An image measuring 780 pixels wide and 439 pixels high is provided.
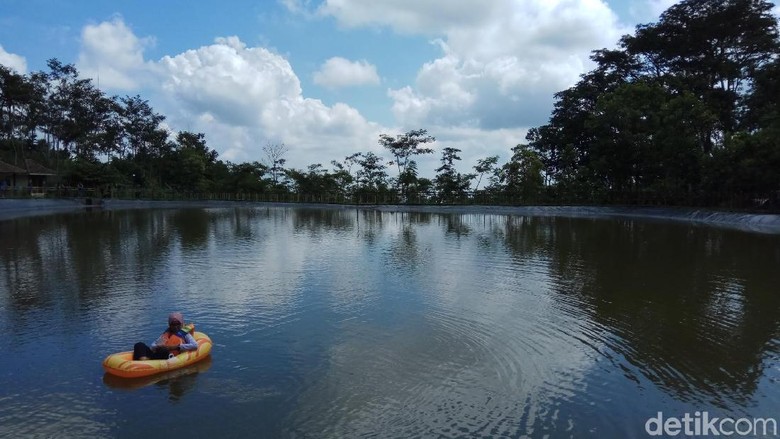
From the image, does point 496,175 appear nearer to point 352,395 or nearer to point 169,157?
point 169,157

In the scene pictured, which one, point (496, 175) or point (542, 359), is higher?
point (496, 175)

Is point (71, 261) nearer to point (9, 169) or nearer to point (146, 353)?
point (146, 353)

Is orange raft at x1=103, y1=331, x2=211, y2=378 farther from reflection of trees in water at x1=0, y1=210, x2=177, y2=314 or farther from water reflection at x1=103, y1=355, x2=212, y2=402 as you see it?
reflection of trees in water at x1=0, y1=210, x2=177, y2=314

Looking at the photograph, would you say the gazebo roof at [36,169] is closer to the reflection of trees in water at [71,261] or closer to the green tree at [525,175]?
the reflection of trees in water at [71,261]

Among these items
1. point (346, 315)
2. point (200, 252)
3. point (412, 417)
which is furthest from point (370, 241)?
point (412, 417)

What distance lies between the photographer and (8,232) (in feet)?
82.4

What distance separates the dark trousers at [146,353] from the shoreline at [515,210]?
99.1 feet

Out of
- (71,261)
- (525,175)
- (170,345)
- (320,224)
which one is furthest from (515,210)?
(170,345)

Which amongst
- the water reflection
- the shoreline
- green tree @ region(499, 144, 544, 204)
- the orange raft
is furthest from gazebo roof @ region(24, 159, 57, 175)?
the water reflection

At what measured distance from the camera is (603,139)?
44.2 metres

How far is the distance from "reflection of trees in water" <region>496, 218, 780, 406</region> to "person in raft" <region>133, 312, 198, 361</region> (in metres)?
6.63

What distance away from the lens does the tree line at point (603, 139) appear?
38312 millimetres

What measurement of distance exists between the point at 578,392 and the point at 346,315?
15.8 feet

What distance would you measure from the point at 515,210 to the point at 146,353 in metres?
46.4
